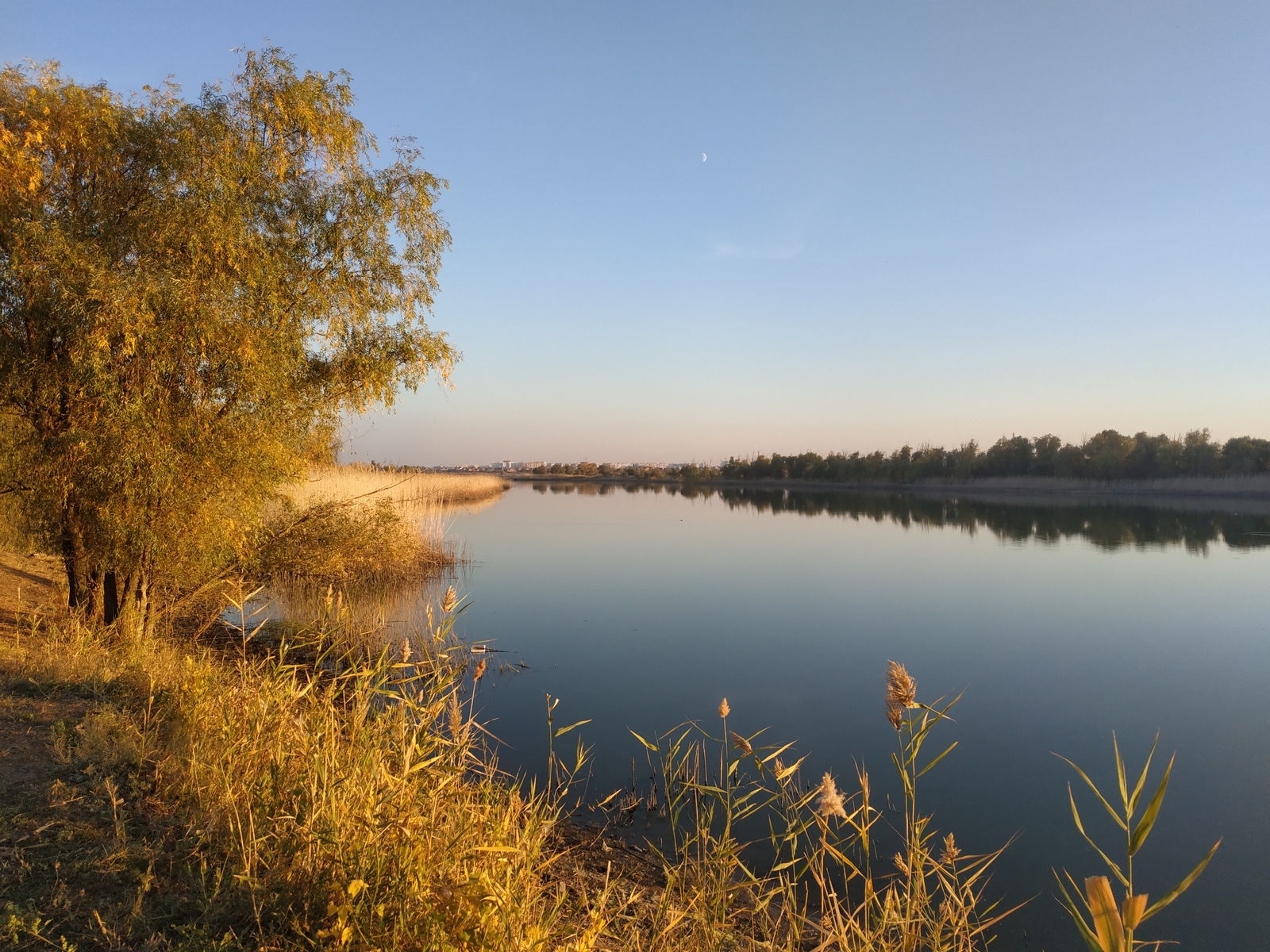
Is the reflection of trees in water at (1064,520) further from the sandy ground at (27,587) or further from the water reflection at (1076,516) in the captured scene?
the sandy ground at (27,587)

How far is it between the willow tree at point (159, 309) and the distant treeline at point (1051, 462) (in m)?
60.9

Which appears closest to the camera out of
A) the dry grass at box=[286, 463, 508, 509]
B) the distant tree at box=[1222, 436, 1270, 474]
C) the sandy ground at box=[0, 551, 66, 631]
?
the sandy ground at box=[0, 551, 66, 631]

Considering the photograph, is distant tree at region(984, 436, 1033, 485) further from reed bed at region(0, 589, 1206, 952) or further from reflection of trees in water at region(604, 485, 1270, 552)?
reed bed at region(0, 589, 1206, 952)

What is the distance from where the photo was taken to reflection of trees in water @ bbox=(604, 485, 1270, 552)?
2416cm

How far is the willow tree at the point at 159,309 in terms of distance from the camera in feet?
20.4

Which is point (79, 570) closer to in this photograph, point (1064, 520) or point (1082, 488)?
point (1064, 520)

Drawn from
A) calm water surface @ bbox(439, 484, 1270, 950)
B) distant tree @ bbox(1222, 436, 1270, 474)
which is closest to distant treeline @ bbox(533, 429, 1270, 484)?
distant tree @ bbox(1222, 436, 1270, 474)

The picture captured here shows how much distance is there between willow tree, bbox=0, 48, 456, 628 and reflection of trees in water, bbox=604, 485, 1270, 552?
23.2 metres

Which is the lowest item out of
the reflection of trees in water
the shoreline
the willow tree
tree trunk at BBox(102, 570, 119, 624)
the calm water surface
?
the calm water surface

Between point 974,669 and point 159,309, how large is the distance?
395 inches

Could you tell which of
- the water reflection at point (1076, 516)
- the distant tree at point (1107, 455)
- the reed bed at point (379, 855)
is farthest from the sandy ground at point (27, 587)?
the distant tree at point (1107, 455)

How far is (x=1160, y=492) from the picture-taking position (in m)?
53.0

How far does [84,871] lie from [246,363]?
508 cm

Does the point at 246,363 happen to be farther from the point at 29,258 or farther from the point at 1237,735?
the point at 1237,735
